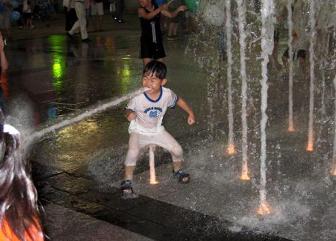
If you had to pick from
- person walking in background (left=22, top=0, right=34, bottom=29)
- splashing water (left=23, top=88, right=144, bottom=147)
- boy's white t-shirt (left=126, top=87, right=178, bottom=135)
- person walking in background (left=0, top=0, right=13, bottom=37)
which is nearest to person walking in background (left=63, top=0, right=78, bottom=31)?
person walking in background (left=0, top=0, right=13, bottom=37)

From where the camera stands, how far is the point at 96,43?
50.5 ft

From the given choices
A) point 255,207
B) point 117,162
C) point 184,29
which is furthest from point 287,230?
point 184,29

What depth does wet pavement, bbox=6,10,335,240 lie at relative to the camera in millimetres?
3814

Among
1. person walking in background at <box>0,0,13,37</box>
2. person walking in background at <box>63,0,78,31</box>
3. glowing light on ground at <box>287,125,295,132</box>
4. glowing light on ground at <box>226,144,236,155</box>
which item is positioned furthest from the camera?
person walking in background at <box>0,0,13,37</box>

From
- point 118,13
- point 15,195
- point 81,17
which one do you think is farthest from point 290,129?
point 118,13

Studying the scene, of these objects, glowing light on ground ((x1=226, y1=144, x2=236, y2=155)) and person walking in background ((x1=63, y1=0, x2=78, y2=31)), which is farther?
person walking in background ((x1=63, y1=0, x2=78, y2=31))

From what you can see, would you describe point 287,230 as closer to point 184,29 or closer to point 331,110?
point 331,110

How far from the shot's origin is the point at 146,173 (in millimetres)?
4988

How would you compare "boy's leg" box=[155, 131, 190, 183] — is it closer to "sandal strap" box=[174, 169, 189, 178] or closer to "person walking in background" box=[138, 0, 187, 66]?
"sandal strap" box=[174, 169, 189, 178]

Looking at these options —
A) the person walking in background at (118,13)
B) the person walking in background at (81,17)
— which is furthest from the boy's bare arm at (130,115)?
the person walking in background at (118,13)

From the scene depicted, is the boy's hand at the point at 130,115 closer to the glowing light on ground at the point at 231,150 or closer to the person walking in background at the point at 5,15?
the glowing light on ground at the point at 231,150

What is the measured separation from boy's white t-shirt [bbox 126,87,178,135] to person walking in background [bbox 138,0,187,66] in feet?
12.4

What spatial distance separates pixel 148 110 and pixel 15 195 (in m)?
2.83

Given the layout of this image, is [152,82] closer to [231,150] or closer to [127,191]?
[127,191]
